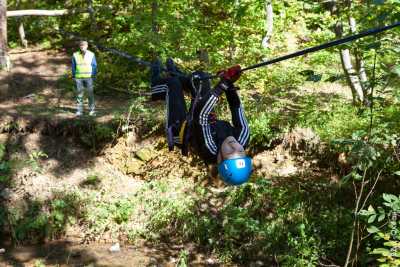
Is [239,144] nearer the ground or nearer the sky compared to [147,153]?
nearer the sky

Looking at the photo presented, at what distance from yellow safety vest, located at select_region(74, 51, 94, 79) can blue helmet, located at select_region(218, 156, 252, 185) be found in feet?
19.2

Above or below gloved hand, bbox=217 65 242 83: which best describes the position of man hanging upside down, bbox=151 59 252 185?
below

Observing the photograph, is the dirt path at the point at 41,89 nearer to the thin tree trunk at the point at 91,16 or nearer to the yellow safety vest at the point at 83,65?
the yellow safety vest at the point at 83,65

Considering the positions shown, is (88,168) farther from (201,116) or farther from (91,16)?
(91,16)

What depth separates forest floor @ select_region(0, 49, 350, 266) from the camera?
27.1 feet

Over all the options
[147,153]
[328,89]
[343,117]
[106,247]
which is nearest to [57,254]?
[106,247]

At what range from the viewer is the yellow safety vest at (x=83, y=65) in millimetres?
9688

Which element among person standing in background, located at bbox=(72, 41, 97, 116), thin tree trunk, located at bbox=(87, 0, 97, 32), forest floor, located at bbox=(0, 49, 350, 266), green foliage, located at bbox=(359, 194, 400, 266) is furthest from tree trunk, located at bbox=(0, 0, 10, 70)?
green foliage, located at bbox=(359, 194, 400, 266)

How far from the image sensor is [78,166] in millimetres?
9758

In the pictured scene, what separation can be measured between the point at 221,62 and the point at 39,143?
4478mm

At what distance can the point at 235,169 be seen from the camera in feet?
15.5

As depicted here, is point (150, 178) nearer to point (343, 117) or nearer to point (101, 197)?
point (101, 197)

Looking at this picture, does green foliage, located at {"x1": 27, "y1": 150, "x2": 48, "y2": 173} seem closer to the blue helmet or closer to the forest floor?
the forest floor

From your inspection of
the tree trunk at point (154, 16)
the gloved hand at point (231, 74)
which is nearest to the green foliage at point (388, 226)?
the gloved hand at point (231, 74)
